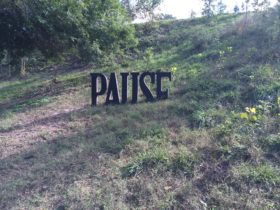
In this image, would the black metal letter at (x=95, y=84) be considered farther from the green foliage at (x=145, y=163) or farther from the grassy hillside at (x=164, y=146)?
the green foliage at (x=145, y=163)

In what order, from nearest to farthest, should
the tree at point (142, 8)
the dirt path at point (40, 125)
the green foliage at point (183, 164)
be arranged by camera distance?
the green foliage at point (183, 164) → the dirt path at point (40, 125) → the tree at point (142, 8)

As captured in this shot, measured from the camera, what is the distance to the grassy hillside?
3.77m

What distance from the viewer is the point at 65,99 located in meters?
8.75

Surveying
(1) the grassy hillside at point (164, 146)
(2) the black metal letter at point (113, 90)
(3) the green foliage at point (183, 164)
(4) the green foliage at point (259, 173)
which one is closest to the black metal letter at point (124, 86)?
(2) the black metal letter at point (113, 90)

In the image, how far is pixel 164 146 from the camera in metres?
4.78

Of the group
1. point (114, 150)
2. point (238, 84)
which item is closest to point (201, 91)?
point (238, 84)

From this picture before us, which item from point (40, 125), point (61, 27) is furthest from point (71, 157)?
point (61, 27)

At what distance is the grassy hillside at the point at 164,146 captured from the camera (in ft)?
12.4

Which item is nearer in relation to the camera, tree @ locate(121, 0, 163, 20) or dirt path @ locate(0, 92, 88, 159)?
dirt path @ locate(0, 92, 88, 159)

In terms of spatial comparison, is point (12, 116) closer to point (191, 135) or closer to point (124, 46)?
point (191, 135)

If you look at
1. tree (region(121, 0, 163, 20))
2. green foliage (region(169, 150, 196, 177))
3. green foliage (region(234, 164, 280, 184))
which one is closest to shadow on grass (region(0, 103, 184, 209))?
green foliage (region(169, 150, 196, 177))

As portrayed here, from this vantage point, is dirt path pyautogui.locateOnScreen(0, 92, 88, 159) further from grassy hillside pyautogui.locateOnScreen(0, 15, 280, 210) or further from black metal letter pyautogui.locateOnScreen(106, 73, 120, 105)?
→ black metal letter pyautogui.locateOnScreen(106, 73, 120, 105)

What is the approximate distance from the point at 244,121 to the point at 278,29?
515 cm

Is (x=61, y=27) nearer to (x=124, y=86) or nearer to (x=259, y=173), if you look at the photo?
(x=124, y=86)
